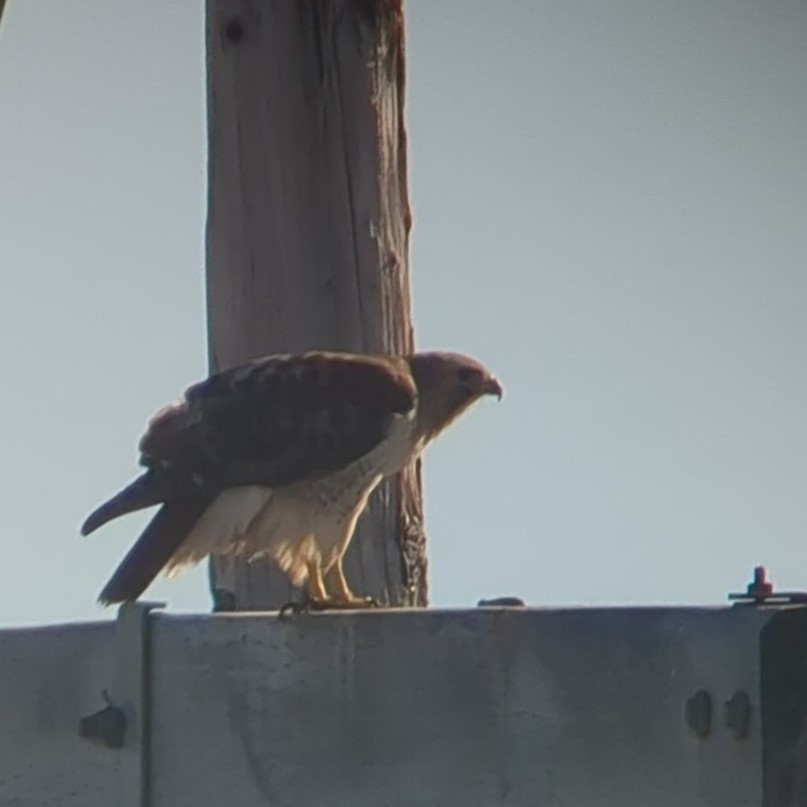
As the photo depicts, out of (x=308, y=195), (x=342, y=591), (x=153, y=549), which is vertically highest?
(x=308, y=195)

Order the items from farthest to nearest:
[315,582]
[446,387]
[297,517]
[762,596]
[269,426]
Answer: [446,387] < [269,426] < [297,517] < [315,582] < [762,596]

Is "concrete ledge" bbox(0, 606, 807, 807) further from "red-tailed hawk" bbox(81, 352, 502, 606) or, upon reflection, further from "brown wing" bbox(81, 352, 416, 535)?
"brown wing" bbox(81, 352, 416, 535)

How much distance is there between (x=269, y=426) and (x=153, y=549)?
0.84m

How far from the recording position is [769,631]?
2.20 metres

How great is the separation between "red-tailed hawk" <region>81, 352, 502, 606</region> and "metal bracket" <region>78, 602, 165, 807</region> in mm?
1978

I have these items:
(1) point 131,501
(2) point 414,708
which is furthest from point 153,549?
(2) point 414,708

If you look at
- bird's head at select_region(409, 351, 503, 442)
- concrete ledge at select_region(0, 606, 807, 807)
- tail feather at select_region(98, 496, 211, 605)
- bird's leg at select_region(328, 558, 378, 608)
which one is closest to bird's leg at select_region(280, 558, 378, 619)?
bird's leg at select_region(328, 558, 378, 608)

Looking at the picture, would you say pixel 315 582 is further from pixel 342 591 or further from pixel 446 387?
pixel 446 387

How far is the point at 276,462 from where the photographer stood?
→ 6191 mm

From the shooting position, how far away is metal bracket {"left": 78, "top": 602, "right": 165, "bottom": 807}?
2.86 meters

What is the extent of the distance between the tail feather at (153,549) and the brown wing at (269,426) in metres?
0.04

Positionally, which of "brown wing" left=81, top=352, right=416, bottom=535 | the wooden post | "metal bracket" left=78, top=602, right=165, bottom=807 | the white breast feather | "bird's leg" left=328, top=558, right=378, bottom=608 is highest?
the wooden post

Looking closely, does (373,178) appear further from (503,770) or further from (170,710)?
(503,770)

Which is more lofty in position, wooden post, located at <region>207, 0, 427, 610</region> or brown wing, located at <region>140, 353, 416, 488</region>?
wooden post, located at <region>207, 0, 427, 610</region>
